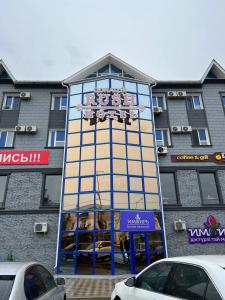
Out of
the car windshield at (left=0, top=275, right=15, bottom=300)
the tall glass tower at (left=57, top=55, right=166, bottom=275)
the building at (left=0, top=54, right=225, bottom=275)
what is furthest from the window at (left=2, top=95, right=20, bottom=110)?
the car windshield at (left=0, top=275, right=15, bottom=300)

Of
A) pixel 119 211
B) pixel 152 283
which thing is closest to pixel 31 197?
pixel 119 211

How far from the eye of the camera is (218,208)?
14891 millimetres

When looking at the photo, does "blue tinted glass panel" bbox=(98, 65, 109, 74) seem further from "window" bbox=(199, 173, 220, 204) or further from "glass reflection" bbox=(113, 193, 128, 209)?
"window" bbox=(199, 173, 220, 204)

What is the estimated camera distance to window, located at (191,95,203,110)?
18.3 m

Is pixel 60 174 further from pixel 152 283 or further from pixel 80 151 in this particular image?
pixel 152 283

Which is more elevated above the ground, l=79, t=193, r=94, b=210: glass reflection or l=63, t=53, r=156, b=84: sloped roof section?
l=63, t=53, r=156, b=84: sloped roof section

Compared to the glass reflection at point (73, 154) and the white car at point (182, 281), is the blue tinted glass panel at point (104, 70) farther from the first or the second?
the white car at point (182, 281)

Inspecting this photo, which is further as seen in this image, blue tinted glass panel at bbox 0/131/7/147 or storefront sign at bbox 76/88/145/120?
blue tinted glass panel at bbox 0/131/7/147

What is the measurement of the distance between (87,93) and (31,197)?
757 centimetres

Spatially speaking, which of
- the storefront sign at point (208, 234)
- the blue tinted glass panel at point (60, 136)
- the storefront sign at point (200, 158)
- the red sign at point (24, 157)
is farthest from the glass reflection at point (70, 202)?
the storefront sign at point (200, 158)

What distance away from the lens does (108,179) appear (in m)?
14.0

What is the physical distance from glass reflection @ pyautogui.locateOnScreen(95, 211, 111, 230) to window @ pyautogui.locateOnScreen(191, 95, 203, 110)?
1009 cm

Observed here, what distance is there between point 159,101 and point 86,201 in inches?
363

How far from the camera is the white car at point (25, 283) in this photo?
318cm
